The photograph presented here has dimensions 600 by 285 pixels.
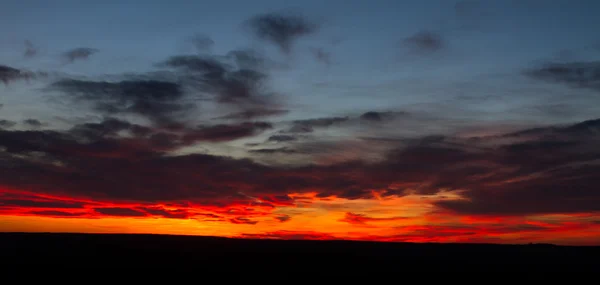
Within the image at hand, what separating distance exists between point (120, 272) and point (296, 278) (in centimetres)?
742

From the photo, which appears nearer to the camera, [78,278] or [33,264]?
[78,278]

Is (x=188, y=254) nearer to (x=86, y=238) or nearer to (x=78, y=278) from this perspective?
(x=78, y=278)

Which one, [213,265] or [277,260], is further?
[277,260]

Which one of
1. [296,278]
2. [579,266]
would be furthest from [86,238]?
[579,266]

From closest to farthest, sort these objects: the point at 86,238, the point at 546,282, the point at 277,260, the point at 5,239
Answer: the point at 546,282, the point at 277,260, the point at 5,239, the point at 86,238

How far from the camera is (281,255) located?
33.0m

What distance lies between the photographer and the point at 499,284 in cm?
2652

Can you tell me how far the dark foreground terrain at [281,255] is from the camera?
28656 millimetres

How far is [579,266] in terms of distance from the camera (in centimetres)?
3372

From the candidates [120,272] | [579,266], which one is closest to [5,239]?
[120,272]

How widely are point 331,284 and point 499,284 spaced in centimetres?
765

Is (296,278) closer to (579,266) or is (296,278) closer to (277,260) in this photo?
(277,260)

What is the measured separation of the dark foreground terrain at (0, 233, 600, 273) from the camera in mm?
28656

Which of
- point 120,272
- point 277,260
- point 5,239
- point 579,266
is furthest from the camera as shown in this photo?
point 5,239
